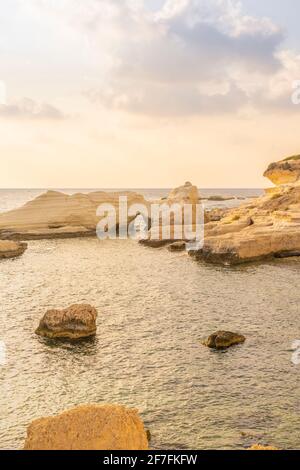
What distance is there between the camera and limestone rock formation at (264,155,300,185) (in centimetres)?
8388

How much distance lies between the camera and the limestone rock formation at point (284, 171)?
83.9 meters

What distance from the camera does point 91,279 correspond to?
139 ft

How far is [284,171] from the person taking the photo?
84.8 metres

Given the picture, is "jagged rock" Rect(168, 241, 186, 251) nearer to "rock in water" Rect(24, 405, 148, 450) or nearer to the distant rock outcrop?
the distant rock outcrop

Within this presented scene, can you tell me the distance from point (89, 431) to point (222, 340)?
44.7ft

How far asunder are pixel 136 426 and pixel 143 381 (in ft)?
27.2

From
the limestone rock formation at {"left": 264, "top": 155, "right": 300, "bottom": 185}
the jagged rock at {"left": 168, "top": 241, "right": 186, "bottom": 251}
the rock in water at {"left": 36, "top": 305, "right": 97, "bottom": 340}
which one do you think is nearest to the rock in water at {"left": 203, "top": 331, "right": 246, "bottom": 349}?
the rock in water at {"left": 36, "top": 305, "right": 97, "bottom": 340}

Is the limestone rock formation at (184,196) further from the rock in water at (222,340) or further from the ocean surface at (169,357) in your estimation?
the rock in water at (222,340)

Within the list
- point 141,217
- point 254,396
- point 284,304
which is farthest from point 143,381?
point 141,217

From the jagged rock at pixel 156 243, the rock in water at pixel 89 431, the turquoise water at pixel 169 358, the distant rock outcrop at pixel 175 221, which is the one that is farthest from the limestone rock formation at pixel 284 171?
the rock in water at pixel 89 431

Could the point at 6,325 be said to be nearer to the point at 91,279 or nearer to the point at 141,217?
the point at 91,279

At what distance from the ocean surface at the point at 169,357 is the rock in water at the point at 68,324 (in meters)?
0.72

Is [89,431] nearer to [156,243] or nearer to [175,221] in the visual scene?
[156,243]

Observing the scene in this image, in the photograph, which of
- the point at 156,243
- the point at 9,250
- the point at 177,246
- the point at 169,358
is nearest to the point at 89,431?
the point at 169,358
